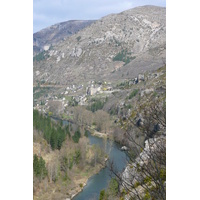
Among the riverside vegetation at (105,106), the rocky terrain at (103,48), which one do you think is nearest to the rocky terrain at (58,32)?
the rocky terrain at (103,48)

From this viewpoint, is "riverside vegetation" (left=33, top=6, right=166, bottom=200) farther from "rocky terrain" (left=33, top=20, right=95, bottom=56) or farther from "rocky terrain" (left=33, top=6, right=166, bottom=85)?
"rocky terrain" (left=33, top=20, right=95, bottom=56)

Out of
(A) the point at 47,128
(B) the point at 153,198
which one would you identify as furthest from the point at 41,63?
(B) the point at 153,198

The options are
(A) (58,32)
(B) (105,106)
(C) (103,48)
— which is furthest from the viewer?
(A) (58,32)

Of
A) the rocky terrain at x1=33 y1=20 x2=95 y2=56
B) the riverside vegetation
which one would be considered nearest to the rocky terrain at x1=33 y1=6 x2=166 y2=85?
the riverside vegetation

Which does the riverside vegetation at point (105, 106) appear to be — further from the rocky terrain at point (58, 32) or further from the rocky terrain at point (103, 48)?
the rocky terrain at point (58, 32)

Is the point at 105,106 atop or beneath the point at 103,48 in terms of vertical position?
beneath

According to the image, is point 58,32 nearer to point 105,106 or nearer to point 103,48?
point 103,48

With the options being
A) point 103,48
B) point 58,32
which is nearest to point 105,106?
point 103,48
